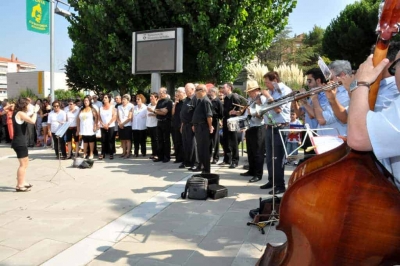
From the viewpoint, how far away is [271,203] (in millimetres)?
4438

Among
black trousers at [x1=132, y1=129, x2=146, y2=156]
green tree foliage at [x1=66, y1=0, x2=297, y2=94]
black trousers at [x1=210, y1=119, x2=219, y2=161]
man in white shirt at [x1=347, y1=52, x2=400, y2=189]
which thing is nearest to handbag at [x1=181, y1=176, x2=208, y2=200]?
black trousers at [x1=210, y1=119, x2=219, y2=161]

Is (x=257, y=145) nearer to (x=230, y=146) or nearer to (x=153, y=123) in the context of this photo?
(x=230, y=146)

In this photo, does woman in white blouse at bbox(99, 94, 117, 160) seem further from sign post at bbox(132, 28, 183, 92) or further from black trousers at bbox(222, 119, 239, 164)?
black trousers at bbox(222, 119, 239, 164)

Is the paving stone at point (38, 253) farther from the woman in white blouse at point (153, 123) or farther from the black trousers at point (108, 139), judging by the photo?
the black trousers at point (108, 139)

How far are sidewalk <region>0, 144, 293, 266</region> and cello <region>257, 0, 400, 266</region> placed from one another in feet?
5.73

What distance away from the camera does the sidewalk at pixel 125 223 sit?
3.52m

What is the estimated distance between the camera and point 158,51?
11.8m

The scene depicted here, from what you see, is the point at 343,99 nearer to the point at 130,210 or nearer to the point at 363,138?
the point at 363,138

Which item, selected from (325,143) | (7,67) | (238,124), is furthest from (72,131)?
(7,67)

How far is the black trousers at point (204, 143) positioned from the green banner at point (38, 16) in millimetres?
8919

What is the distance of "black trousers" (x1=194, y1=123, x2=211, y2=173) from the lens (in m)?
6.98

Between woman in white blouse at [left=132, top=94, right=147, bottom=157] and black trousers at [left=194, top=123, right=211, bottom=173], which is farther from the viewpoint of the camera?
woman in white blouse at [left=132, top=94, right=147, bottom=157]

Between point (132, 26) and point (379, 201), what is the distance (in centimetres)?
1455

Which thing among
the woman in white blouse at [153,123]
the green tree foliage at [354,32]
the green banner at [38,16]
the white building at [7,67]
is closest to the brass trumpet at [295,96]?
the woman in white blouse at [153,123]
